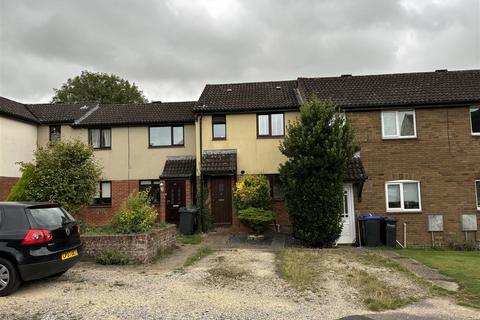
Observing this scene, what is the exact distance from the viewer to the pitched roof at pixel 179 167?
18109 mm

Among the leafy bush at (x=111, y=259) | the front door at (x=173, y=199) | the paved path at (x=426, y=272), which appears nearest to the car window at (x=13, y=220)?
the leafy bush at (x=111, y=259)

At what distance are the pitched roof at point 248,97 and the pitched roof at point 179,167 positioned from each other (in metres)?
2.88

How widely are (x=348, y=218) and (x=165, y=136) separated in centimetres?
1012

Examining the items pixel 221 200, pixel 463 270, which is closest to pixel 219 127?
pixel 221 200

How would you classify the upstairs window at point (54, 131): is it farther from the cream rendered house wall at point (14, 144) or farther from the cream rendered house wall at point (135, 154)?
the cream rendered house wall at point (135, 154)

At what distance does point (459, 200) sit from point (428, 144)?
7.82ft

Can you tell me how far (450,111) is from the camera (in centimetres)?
1536

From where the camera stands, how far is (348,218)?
1453 centimetres

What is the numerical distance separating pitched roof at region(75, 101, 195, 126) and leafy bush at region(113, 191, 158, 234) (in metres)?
9.39

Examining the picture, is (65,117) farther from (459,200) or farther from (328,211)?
(459,200)

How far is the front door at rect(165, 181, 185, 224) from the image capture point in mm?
18344

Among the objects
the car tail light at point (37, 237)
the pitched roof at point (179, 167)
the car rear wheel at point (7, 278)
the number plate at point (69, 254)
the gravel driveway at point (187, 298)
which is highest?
the pitched roof at point (179, 167)

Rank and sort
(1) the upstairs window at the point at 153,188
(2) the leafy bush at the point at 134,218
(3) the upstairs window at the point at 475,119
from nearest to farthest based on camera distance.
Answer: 1. (2) the leafy bush at the point at 134,218
2. (3) the upstairs window at the point at 475,119
3. (1) the upstairs window at the point at 153,188

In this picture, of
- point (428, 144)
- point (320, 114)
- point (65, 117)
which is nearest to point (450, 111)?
point (428, 144)
